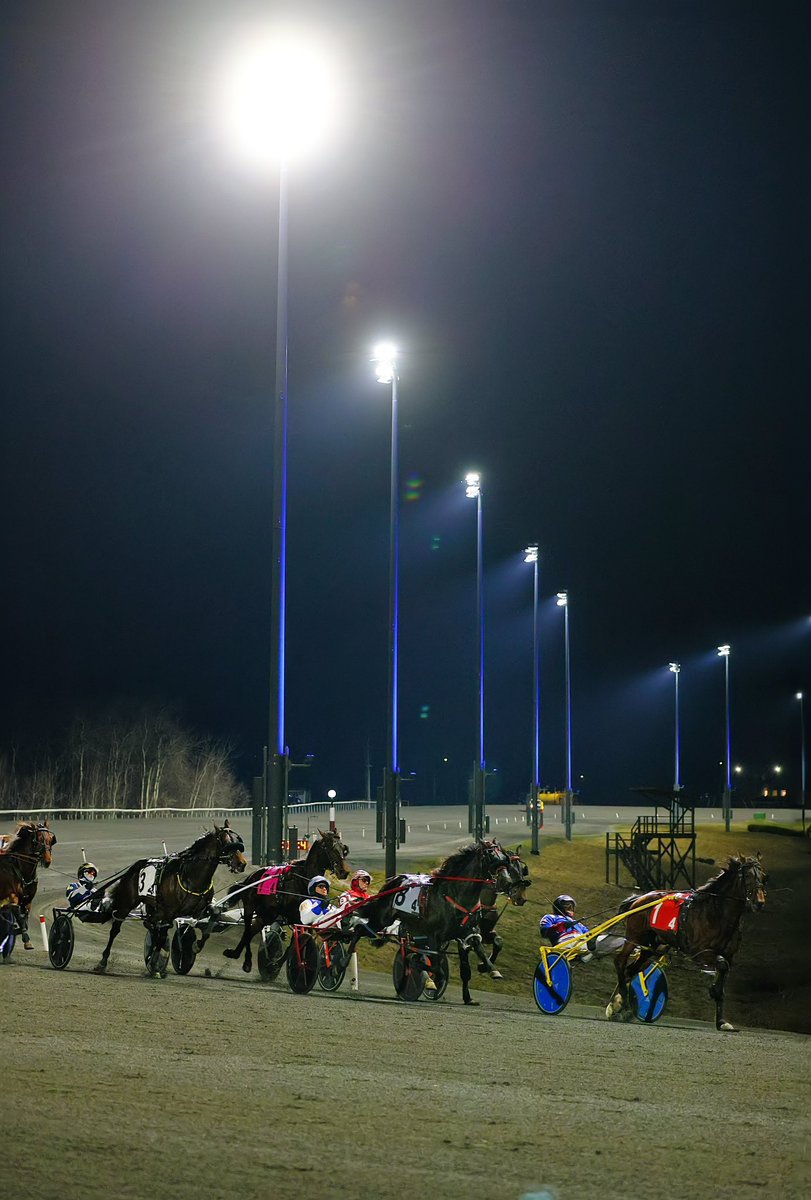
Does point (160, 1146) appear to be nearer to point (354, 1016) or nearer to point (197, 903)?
point (354, 1016)

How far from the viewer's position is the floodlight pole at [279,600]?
20.6 metres

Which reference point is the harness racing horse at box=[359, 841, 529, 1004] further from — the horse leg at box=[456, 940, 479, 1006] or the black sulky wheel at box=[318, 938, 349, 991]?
the black sulky wheel at box=[318, 938, 349, 991]

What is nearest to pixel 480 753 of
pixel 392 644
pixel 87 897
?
pixel 392 644

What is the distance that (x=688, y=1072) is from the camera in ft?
34.9

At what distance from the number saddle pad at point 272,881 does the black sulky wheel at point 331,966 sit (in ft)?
3.19

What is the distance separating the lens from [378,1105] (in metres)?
8.48

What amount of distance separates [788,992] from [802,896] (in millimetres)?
18187

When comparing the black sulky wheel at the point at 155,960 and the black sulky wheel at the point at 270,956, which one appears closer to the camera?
the black sulky wheel at the point at 155,960

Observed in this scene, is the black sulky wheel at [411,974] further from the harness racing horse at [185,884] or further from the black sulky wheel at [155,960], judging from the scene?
the black sulky wheel at [155,960]

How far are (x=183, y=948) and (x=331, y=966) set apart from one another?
2223mm

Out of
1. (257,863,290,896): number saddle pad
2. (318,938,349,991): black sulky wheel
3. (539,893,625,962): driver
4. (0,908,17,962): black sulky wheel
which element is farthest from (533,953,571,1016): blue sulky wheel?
(0,908,17,962): black sulky wheel

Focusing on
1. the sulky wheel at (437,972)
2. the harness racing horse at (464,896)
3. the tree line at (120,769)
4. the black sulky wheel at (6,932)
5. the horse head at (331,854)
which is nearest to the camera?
the harness racing horse at (464,896)

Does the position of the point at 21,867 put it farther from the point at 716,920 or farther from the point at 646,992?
the point at 716,920

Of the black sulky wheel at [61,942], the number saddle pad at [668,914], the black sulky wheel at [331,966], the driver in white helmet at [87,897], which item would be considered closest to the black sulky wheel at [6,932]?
the black sulky wheel at [61,942]
